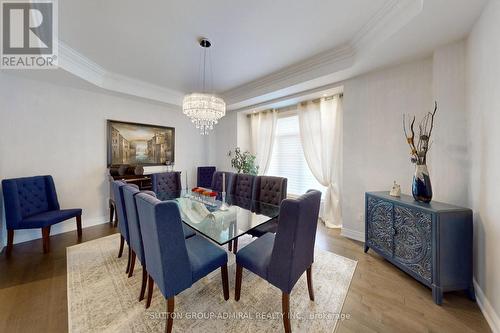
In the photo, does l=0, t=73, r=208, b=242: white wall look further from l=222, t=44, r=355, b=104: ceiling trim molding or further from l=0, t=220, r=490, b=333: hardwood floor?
l=222, t=44, r=355, b=104: ceiling trim molding

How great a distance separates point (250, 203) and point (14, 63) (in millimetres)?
3750

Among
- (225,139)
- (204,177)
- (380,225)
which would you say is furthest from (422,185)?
(204,177)

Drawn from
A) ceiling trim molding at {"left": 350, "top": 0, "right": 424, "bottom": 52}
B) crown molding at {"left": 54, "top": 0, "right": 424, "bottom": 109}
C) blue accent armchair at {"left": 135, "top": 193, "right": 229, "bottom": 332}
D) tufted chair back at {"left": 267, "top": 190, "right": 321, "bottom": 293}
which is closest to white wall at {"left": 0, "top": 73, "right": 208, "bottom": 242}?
crown molding at {"left": 54, "top": 0, "right": 424, "bottom": 109}

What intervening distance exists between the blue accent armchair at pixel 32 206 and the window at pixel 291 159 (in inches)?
152

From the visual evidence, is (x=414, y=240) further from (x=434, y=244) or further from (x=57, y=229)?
(x=57, y=229)

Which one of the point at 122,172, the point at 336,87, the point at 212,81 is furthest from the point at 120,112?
the point at 336,87

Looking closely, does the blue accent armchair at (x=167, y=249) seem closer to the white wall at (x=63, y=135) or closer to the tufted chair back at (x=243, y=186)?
the tufted chair back at (x=243, y=186)

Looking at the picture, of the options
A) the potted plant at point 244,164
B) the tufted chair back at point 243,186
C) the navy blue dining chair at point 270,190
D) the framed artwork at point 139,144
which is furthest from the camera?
the potted plant at point 244,164

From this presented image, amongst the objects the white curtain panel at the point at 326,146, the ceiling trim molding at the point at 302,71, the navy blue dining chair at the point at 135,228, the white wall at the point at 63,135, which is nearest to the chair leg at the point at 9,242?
the white wall at the point at 63,135

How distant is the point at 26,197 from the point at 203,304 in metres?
3.13

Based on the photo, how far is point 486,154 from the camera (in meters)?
1.53

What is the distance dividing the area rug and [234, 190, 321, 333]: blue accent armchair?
0.30 meters

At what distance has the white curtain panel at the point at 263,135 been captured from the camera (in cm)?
437

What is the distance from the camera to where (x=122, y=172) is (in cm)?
348
